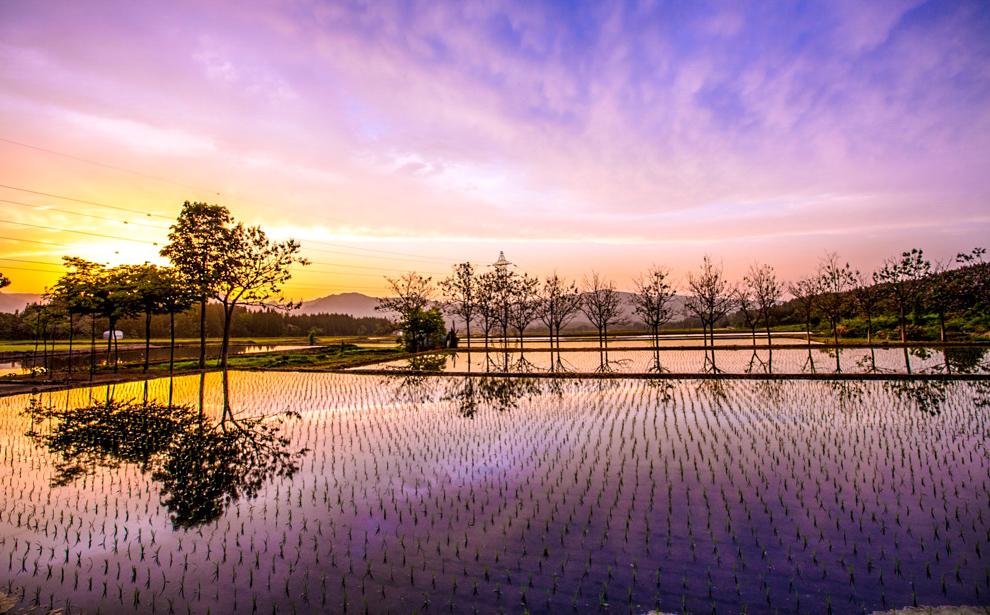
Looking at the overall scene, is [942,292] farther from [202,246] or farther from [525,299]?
[202,246]

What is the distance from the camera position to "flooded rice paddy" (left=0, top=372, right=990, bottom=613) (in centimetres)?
653

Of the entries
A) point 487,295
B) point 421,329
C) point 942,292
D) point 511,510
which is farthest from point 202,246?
point 942,292

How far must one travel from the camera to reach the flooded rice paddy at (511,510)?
6531mm

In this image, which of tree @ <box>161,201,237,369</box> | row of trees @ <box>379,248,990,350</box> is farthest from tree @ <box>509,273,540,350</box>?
tree @ <box>161,201,237,369</box>

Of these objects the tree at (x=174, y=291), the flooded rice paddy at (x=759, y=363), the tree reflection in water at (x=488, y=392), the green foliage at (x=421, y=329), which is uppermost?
the tree at (x=174, y=291)

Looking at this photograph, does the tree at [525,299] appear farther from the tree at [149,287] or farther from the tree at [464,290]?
the tree at [149,287]

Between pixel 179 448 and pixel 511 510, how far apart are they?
404 inches

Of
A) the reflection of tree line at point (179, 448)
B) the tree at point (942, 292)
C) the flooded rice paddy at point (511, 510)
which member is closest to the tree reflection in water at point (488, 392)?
the flooded rice paddy at point (511, 510)

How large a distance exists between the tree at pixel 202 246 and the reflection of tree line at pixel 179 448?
45.8 ft

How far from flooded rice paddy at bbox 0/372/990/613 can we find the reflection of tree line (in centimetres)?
9

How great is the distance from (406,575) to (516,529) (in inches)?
81.2

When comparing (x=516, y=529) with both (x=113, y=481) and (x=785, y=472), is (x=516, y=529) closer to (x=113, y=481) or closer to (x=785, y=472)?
(x=785, y=472)

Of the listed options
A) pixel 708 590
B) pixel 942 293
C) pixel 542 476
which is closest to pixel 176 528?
pixel 542 476

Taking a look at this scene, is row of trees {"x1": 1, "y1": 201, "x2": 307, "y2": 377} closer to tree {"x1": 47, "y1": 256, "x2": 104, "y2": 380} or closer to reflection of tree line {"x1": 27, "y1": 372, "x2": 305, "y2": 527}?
tree {"x1": 47, "y1": 256, "x2": 104, "y2": 380}
